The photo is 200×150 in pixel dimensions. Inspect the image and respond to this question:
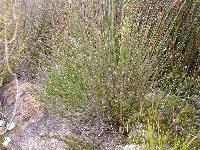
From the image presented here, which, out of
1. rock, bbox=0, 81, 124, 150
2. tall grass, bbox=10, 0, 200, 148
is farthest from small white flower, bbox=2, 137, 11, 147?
tall grass, bbox=10, 0, 200, 148

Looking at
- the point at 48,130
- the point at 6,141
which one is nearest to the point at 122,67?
the point at 48,130

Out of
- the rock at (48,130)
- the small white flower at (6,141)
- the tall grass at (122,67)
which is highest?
the tall grass at (122,67)

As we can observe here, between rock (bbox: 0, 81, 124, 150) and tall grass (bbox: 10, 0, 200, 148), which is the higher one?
tall grass (bbox: 10, 0, 200, 148)

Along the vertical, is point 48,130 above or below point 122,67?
below

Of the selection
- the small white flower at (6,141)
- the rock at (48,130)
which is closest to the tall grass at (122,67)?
the rock at (48,130)

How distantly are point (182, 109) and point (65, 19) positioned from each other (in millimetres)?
871

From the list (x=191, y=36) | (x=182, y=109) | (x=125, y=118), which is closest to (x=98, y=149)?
(x=125, y=118)

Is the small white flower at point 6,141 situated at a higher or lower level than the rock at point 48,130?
lower

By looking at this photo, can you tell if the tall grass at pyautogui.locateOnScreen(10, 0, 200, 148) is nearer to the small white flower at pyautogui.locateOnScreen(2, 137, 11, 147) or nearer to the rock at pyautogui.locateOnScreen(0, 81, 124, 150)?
the rock at pyautogui.locateOnScreen(0, 81, 124, 150)

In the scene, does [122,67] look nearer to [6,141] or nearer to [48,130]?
[48,130]

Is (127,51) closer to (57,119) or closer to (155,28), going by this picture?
(155,28)

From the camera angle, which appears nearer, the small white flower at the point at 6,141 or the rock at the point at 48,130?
the rock at the point at 48,130

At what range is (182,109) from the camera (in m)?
2.19

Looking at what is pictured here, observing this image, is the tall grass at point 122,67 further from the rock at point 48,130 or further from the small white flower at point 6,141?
the small white flower at point 6,141
